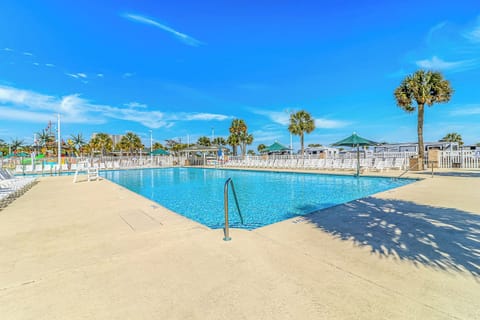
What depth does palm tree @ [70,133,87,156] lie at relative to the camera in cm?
3675

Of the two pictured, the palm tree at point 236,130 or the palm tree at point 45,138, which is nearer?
the palm tree at point 236,130

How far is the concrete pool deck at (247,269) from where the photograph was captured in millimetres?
1591

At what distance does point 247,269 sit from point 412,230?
270 centimetres

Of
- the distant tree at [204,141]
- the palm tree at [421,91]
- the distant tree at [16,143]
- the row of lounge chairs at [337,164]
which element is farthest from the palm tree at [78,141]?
the palm tree at [421,91]

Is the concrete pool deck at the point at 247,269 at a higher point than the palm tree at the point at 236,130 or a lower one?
lower

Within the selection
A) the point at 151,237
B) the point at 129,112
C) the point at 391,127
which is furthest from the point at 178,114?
the point at 151,237

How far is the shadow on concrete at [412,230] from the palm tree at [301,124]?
79.1ft

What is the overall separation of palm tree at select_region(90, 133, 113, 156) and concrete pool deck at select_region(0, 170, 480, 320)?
1530 inches

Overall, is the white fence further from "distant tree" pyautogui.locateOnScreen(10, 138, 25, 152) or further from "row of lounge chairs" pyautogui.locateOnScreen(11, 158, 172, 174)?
"distant tree" pyautogui.locateOnScreen(10, 138, 25, 152)

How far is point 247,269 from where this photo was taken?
2.16 metres

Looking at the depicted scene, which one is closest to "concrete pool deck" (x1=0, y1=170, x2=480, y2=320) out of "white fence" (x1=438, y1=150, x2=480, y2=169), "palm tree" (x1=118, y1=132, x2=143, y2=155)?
"white fence" (x1=438, y1=150, x2=480, y2=169)

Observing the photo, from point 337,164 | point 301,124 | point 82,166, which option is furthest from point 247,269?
point 301,124

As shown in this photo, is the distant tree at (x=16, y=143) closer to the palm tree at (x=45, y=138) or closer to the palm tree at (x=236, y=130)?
the palm tree at (x=45, y=138)

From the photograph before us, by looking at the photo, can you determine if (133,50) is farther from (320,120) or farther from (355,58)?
(320,120)
